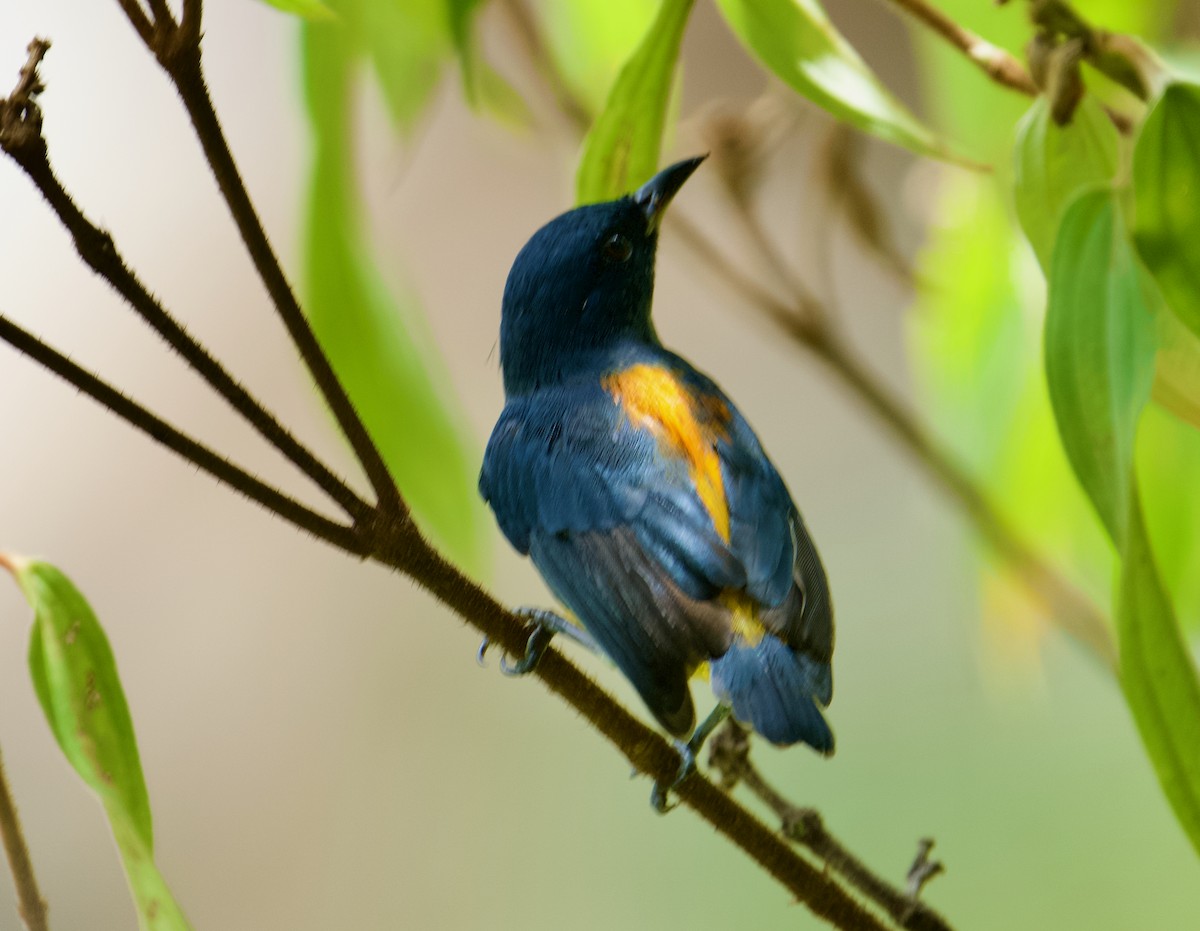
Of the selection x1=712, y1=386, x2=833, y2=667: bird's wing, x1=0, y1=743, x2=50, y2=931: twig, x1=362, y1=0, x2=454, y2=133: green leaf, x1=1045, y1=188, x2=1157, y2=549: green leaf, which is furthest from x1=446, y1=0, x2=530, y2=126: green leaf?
x1=0, y1=743, x2=50, y2=931: twig

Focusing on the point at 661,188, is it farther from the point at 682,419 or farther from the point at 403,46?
the point at 403,46

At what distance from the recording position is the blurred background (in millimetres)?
1962

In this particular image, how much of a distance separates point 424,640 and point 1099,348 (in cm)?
169

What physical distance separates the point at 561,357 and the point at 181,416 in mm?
1405

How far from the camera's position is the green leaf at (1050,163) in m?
0.88

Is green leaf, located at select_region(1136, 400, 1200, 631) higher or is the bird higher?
green leaf, located at select_region(1136, 400, 1200, 631)

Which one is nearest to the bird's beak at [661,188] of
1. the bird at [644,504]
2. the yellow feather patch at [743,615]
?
the bird at [644,504]

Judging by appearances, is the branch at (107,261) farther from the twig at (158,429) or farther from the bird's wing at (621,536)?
the bird's wing at (621,536)

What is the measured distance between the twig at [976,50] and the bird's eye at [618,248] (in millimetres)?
293

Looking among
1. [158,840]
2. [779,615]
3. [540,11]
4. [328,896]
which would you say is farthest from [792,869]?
[158,840]

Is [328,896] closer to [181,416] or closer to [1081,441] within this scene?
[181,416]

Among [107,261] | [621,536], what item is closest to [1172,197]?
[621,536]

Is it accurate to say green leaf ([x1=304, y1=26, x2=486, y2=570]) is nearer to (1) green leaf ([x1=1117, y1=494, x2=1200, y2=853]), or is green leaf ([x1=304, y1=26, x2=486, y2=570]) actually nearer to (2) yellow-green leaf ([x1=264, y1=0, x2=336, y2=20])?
(2) yellow-green leaf ([x1=264, y1=0, x2=336, y2=20])

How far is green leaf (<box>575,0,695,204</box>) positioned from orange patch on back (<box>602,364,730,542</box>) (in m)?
0.16
